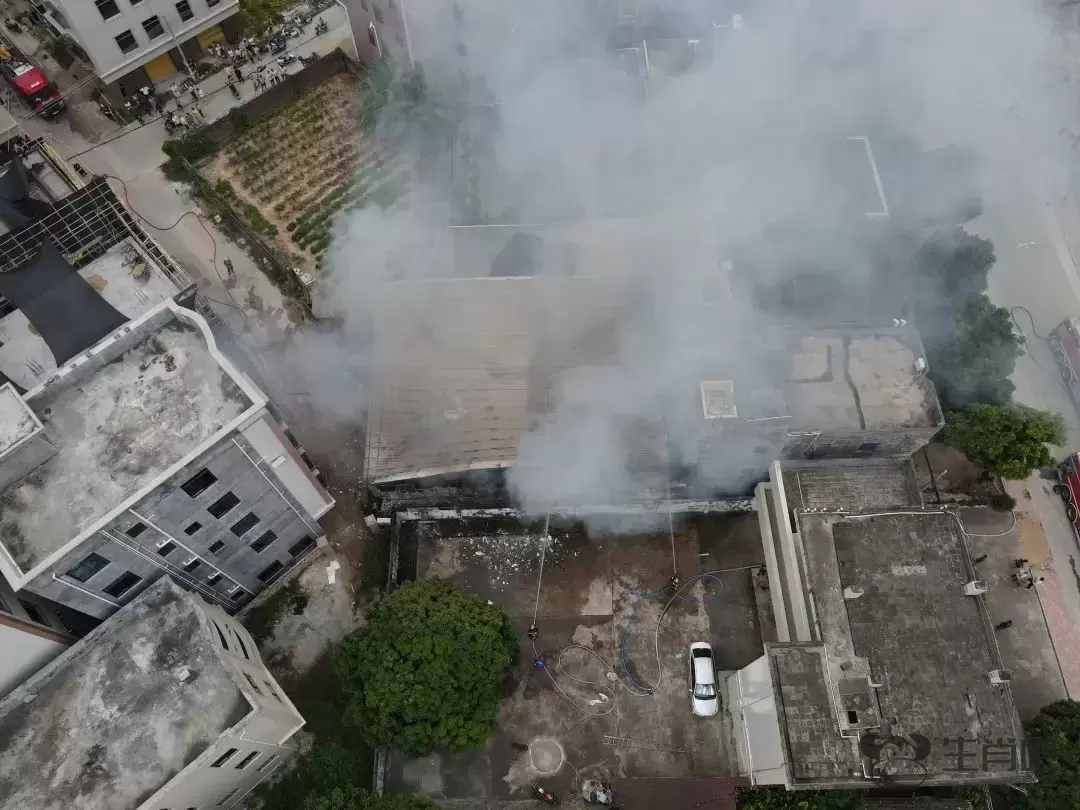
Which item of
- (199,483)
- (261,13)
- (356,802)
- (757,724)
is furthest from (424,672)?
(261,13)

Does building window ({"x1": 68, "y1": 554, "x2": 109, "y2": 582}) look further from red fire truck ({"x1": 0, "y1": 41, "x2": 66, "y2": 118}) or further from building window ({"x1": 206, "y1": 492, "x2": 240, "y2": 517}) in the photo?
red fire truck ({"x1": 0, "y1": 41, "x2": 66, "y2": 118})

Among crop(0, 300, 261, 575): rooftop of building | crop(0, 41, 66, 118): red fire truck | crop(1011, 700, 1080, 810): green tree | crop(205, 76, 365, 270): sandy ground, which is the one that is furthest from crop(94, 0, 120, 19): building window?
crop(1011, 700, 1080, 810): green tree

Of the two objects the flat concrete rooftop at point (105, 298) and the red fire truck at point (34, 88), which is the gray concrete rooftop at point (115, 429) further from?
the red fire truck at point (34, 88)

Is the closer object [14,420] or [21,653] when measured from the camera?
[14,420]

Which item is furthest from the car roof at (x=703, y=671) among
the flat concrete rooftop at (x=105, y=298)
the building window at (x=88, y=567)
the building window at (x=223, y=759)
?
the flat concrete rooftop at (x=105, y=298)

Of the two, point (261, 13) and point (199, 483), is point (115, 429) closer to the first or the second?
point (199, 483)
